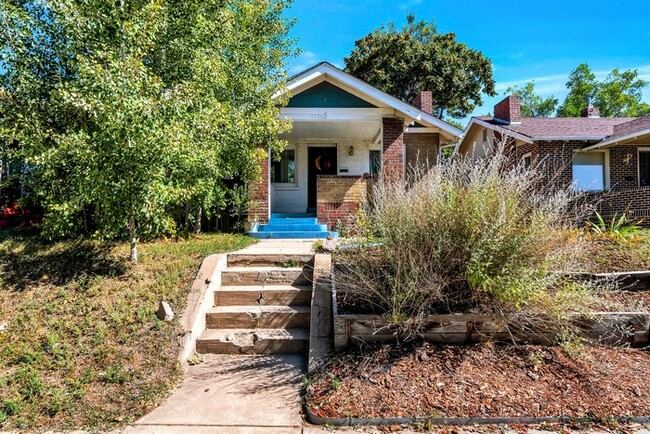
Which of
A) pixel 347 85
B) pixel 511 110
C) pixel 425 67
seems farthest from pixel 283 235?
pixel 425 67

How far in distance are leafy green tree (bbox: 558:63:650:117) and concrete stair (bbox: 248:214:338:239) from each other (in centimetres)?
3945

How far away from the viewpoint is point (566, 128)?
14.8m

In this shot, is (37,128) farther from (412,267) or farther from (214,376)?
(412,267)

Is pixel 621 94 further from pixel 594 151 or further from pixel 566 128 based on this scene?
pixel 566 128

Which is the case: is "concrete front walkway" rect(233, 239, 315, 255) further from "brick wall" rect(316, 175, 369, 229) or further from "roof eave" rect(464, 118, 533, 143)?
"roof eave" rect(464, 118, 533, 143)

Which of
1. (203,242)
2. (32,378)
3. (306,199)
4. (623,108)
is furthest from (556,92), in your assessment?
(32,378)

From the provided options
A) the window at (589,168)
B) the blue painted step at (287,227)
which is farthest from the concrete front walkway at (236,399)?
the window at (589,168)

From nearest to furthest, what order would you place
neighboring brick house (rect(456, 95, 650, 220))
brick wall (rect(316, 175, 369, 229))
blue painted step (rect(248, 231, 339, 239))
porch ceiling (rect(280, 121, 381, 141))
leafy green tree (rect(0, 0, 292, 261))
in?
1. leafy green tree (rect(0, 0, 292, 261))
2. blue painted step (rect(248, 231, 339, 239))
3. brick wall (rect(316, 175, 369, 229))
4. porch ceiling (rect(280, 121, 381, 141))
5. neighboring brick house (rect(456, 95, 650, 220))

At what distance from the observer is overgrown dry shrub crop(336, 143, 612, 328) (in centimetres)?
335

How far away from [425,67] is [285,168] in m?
17.4

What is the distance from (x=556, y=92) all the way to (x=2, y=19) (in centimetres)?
4946

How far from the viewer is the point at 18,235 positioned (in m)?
6.35

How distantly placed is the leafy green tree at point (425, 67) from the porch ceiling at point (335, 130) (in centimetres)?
1472

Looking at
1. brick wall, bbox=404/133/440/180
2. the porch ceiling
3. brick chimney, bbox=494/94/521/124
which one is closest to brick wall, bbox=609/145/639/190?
brick chimney, bbox=494/94/521/124
